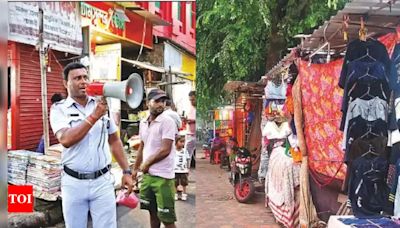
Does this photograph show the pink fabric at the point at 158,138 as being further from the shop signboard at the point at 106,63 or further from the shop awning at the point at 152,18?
the shop awning at the point at 152,18

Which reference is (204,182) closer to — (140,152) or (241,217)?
(140,152)

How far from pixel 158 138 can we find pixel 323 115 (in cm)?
98

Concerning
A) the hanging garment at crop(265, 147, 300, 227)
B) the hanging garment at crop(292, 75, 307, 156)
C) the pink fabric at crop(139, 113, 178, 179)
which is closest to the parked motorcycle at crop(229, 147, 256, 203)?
the hanging garment at crop(265, 147, 300, 227)

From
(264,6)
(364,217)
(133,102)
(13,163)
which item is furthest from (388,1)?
(13,163)

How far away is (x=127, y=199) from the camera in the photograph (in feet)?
7.20

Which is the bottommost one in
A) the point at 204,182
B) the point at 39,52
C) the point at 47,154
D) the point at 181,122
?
the point at 204,182

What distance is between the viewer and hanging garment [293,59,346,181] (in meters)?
2.56

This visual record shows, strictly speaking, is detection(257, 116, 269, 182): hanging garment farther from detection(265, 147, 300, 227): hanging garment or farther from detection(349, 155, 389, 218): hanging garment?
detection(349, 155, 389, 218): hanging garment

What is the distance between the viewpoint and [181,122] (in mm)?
2193

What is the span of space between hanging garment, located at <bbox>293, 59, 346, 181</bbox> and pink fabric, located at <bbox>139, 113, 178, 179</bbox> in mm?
880

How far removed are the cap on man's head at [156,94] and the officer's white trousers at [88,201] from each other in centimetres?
38

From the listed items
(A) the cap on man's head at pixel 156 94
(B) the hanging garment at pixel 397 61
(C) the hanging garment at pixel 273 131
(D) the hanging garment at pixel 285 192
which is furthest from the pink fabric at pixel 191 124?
(C) the hanging garment at pixel 273 131

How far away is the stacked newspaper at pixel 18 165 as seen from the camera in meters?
2.17

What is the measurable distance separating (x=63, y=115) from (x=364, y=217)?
4.69 feet
